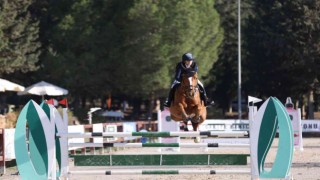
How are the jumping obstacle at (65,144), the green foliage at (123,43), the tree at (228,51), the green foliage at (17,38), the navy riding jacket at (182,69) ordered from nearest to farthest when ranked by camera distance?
the jumping obstacle at (65,144)
the navy riding jacket at (182,69)
the green foliage at (17,38)
the green foliage at (123,43)
the tree at (228,51)

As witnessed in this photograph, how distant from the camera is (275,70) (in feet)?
169

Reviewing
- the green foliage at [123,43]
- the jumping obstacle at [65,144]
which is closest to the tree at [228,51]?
the green foliage at [123,43]

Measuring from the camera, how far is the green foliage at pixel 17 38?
131 feet

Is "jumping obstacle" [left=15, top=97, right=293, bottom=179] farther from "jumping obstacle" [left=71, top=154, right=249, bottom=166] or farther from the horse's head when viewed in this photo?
the horse's head

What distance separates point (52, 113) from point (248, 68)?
42626 millimetres

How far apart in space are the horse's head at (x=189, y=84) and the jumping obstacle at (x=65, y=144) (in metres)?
1.64

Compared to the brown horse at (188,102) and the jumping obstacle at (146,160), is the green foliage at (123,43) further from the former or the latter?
the jumping obstacle at (146,160)

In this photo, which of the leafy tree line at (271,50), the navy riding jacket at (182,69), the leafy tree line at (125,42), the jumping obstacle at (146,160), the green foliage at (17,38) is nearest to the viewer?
the jumping obstacle at (146,160)

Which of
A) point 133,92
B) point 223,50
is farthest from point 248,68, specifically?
point 133,92

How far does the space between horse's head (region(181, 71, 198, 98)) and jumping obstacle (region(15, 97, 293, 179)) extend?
1.64 metres

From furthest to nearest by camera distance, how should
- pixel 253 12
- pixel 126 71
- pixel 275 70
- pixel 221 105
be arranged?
pixel 221 105, pixel 253 12, pixel 275 70, pixel 126 71

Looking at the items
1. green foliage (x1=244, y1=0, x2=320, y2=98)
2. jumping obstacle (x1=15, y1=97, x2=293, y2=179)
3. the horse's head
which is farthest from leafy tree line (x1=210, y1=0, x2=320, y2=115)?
jumping obstacle (x1=15, y1=97, x2=293, y2=179)

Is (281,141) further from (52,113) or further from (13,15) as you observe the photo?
(13,15)

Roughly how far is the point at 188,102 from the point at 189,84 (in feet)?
1.43
